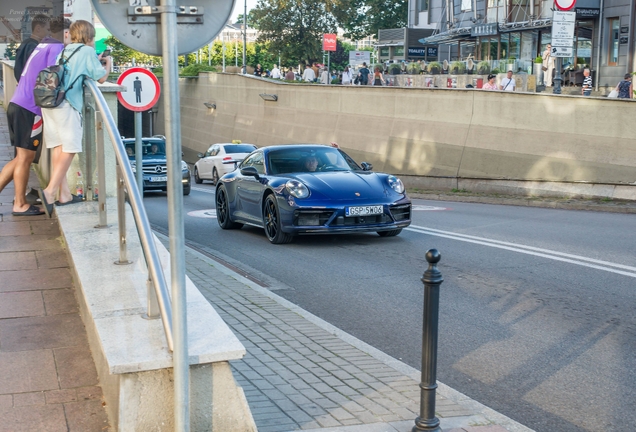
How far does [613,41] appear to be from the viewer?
3572 centimetres

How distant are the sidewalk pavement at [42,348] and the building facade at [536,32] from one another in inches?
1244

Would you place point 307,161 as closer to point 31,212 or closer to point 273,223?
point 273,223

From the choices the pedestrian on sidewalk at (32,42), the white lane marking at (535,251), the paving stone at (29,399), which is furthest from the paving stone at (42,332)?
the white lane marking at (535,251)

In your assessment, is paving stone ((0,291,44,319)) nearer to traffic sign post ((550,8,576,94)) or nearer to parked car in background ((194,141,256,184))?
traffic sign post ((550,8,576,94))

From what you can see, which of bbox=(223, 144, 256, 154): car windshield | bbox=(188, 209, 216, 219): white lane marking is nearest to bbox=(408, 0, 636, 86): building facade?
bbox=(223, 144, 256, 154): car windshield

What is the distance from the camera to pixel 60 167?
7320mm

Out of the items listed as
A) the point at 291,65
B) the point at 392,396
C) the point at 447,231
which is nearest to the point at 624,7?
the point at 447,231

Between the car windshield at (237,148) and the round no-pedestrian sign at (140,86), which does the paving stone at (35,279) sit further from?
the car windshield at (237,148)

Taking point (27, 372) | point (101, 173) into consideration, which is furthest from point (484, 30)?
point (27, 372)

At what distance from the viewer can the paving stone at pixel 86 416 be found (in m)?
3.84

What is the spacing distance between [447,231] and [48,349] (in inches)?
374

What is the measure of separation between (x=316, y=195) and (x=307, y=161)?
1357 mm

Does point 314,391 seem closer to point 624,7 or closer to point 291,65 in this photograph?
point 624,7

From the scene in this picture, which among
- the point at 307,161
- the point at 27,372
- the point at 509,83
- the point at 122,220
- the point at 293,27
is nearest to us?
the point at 27,372
